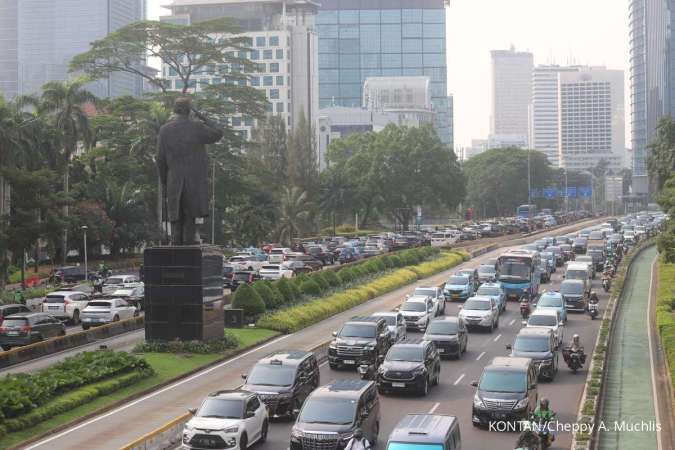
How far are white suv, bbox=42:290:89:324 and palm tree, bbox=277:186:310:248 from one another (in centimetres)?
4582

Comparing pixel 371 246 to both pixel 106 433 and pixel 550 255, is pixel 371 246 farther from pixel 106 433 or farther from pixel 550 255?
pixel 106 433

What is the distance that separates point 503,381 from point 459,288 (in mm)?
27957

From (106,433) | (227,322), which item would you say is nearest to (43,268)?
(227,322)

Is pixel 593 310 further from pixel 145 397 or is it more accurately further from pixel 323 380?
pixel 145 397

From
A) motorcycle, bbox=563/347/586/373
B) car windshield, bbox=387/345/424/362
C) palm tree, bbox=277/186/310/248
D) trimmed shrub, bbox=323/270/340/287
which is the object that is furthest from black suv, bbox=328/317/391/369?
palm tree, bbox=277/186/310/248

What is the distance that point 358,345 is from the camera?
30438 millimetres

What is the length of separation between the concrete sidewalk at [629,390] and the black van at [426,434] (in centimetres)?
470

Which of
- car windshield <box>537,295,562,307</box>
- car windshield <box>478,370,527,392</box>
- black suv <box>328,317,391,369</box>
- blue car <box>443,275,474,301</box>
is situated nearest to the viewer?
car windshield <box>478,370,527,392</box>

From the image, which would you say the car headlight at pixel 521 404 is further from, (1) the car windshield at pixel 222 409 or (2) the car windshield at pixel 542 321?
(2) the car windshield at pixel 542 321

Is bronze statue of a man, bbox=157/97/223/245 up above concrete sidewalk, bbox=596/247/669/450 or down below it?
above

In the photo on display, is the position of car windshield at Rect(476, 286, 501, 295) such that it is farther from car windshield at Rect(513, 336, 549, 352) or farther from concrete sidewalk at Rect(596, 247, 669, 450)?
car windshield at Rect(513, 336, 549, 352)

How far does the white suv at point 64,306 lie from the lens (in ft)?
138

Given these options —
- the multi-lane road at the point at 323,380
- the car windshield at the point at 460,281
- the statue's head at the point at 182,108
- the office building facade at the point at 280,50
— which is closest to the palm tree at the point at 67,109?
the car windshield at the point at 460,281

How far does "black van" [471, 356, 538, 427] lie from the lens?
22328 mm
